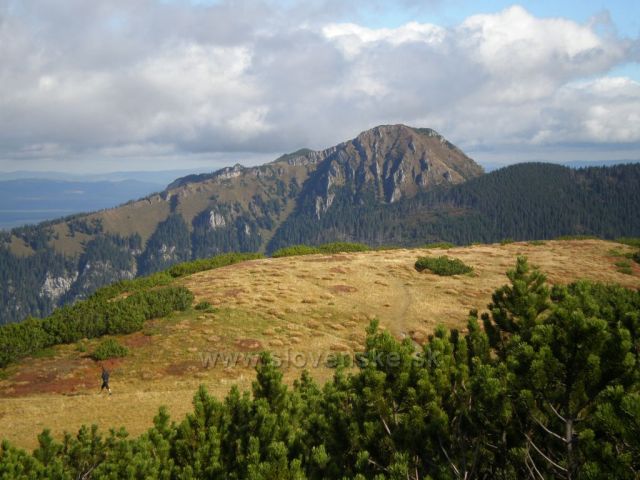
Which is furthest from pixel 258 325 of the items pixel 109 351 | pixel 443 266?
pixel 443 266

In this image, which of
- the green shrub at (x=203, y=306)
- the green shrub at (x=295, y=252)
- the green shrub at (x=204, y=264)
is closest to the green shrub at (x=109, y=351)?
the green shrub at (x=203, y=306)

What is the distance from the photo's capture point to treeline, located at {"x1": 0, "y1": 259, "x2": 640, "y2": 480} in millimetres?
6941

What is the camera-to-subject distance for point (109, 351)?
28297 mm

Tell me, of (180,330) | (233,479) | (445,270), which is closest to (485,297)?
(445,270)

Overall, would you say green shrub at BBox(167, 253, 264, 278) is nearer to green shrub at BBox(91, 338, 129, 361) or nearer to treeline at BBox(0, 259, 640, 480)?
green shrub at BBox(91, 338, 129, 361)

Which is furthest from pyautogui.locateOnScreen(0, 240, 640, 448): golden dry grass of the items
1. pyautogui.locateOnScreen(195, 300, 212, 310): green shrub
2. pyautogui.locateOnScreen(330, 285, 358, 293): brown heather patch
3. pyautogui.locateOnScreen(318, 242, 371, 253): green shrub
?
pyautogui.locateOnScreen(318, 242, 371, 253): green shrub

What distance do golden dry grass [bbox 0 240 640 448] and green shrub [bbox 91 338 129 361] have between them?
555 mm

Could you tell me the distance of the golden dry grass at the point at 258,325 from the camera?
2281cm

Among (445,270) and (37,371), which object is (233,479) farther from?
(445,270)

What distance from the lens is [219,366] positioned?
28.2m

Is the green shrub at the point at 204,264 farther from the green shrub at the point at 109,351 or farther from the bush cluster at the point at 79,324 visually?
the green shrub at the point at 109,351

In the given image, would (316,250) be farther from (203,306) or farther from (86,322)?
(86,322)

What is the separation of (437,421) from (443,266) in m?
43.0

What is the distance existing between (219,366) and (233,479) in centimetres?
1920
